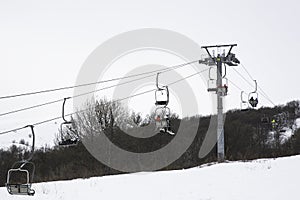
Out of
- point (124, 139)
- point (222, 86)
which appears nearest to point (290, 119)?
point (124, 139)

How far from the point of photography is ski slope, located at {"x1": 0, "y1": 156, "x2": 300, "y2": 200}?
15.0 metres

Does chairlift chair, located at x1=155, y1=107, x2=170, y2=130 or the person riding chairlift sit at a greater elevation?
the person riding chairlift

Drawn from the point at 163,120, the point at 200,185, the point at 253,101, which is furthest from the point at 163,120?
the point at 253,101

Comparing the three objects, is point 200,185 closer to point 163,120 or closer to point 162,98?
point 163,120

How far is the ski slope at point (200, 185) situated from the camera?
14990mm

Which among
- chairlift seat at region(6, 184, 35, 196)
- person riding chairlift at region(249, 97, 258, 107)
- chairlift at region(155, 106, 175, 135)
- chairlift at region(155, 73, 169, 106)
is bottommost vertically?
chairlift seat at region(6, 184, 35, 196)

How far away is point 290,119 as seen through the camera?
87.2m

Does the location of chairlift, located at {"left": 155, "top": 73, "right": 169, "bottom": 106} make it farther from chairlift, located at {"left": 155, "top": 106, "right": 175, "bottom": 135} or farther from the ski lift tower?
the ski lift tower

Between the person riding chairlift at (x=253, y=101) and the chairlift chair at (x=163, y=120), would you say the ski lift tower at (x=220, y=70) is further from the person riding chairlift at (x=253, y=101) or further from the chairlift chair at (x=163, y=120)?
the chairlift chair at (x=163, y=120)

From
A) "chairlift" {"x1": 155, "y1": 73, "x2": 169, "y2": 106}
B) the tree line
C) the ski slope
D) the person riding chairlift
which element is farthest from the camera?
the tree line

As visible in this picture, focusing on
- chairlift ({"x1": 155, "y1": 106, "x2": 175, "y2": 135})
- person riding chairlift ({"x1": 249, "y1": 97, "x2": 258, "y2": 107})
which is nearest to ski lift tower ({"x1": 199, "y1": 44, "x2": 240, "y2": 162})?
person riding chairlift ({"x1": 249, "y1": 97, "x2": 258, "y2": 107})

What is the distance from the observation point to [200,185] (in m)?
17.0

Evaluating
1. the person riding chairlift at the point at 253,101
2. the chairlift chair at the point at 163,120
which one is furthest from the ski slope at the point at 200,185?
the chairlift chair at the point at 163,120

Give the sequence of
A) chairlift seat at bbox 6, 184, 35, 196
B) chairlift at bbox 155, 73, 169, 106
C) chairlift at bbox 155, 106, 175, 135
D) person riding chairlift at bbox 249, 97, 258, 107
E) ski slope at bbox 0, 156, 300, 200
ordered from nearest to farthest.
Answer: chairlift seat at bbox 6, 184, 35, 196
chairlift at bbox 155, 73, 169, 106
chairlift at bbox 155, 106, 175, 135
ski slope at bbox 0, 156, 300, 200
person riding chairlift at bbox 249, 97, 258, 107
